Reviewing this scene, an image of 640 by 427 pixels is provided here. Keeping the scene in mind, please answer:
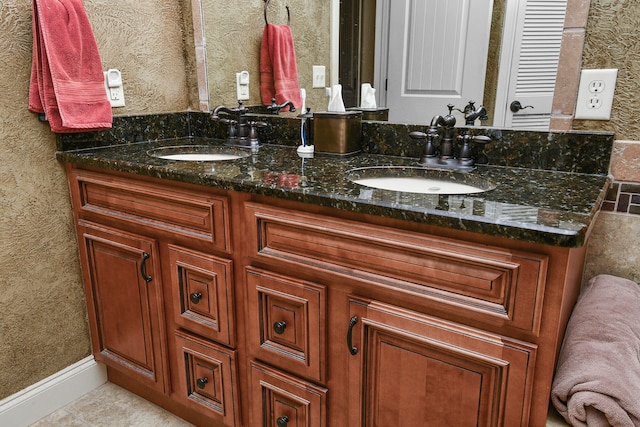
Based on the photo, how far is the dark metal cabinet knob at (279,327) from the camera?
1142 millimetres

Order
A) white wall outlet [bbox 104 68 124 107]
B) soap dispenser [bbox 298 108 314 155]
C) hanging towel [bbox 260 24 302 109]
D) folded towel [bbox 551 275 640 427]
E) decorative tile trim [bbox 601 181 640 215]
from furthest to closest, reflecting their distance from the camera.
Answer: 1. hanging towel [bbox 260 24 302 109]
2. white wall outlet [bbox 104 68 124 107]
3. soap dispenser [bbox 298 108 314 155]
4. decorative tile trim [bbox 601 181 640 215]
5. folded towel [bbox 551 275 640 427]

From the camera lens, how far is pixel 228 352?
4.21 feet

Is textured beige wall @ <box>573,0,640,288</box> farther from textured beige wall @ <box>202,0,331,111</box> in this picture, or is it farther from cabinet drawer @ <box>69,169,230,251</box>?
cabinet drawer @ <box>69,169,230,251</box>

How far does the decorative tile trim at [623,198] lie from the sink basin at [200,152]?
3.66ft

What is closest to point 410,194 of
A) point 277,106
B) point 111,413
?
point 277,106

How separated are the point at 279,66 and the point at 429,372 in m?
1.26

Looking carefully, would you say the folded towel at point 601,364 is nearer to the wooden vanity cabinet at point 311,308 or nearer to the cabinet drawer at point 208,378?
the wooden vanity cabinet at point 311,308

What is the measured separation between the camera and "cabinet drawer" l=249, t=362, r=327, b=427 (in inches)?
44.8

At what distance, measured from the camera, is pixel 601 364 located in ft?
2.68

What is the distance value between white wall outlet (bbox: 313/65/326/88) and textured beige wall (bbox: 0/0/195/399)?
23.8 inches

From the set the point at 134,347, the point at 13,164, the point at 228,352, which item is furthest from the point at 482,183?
the point at 13,164

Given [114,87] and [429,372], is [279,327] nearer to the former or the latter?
[429,372]

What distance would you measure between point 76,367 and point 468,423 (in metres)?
1.44

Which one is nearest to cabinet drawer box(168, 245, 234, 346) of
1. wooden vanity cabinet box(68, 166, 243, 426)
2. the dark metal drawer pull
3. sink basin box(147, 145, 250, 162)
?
wooden vanity cabinet box(68, 166, 243, 426)
